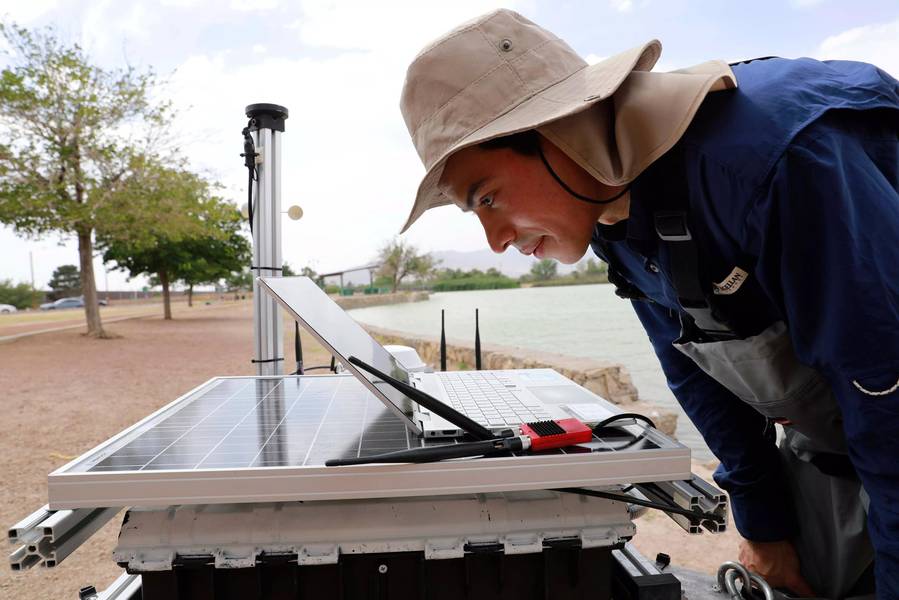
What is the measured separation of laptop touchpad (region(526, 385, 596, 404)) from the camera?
1206 millimetres

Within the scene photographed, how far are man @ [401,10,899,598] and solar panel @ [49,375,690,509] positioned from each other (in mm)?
314

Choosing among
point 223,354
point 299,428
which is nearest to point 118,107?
point 223,354

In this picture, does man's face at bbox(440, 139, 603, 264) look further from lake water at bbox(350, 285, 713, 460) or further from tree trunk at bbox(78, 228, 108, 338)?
tree trunk at bbox(78, 228, 108, 338)

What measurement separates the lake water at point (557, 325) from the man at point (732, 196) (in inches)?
203

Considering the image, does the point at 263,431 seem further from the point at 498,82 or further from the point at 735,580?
the point at 735,580

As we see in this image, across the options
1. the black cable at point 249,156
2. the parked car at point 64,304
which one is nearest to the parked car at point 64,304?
the parked car at point 64,304

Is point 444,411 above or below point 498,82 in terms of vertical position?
below

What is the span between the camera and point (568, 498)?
91 cm

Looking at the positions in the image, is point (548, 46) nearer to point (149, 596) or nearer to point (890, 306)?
point (890, 306)

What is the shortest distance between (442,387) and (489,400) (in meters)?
0.16

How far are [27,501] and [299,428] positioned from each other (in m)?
3.77

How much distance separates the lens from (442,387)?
1374 millimetres

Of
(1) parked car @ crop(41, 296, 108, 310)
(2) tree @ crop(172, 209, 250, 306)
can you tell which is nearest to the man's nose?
(2) tree @ crop(172, 209, 250, 306)

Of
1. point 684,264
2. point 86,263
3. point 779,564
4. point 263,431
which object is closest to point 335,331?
point 263,431
